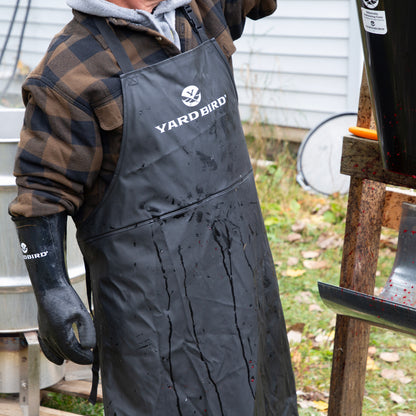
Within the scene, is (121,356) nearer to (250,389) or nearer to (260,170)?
(250,389)

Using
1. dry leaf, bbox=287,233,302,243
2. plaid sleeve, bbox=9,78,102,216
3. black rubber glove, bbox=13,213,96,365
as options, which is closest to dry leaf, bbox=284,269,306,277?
dry leaf, bbox=287,233,302,243

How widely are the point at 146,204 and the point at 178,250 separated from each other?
17 centimetres

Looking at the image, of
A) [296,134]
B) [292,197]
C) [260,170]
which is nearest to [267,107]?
[296,134]

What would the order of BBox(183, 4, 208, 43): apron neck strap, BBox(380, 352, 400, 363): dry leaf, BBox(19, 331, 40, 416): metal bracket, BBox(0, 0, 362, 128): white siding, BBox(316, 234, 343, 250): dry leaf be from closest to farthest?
BBox(183, 4, 208, 43): apron neck strap, BBox(19, 331, 40, 416): metal bracket, BBox(380, 352, 400, 363): dry leaf, BBox(316, 234, 343, 250): dry leaf, BBox(0, 0, 362, 128): white siding

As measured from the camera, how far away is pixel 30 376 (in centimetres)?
287

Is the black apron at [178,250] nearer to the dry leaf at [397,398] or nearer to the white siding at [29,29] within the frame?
the dry leaf at [397,398]

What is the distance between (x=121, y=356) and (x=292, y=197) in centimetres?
358

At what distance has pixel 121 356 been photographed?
6.73 feet

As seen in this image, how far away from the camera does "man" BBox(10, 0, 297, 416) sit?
1884 millimetres

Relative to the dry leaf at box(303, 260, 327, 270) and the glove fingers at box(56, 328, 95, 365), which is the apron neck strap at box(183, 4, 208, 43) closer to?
the glove fingers at box(56, 328, 95, 365)

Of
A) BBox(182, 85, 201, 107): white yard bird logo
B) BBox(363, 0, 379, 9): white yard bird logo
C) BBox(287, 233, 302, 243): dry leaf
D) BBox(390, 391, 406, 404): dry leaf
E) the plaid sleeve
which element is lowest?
BBox(390, 391, 406, 404): dry leaf

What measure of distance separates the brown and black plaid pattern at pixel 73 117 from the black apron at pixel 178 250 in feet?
0.15

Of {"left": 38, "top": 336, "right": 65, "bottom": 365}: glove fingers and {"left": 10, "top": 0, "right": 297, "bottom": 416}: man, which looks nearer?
{"left": 10, "top": 0, "right": 297, "bottom": 416}: man

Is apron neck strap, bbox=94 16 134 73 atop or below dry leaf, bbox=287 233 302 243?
atop
